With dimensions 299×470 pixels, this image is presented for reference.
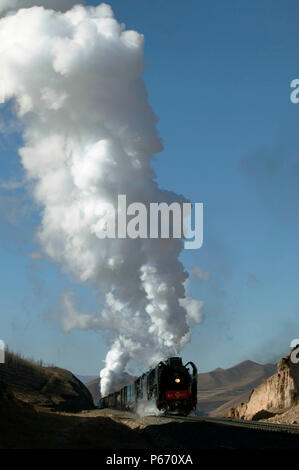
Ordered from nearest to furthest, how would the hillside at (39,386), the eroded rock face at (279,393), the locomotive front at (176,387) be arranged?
1. the locomotive front at (176,387)
2. the eroded rock face at (279,393)
3. the hillside at (39,386)

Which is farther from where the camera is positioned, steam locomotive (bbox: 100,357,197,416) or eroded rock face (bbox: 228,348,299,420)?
eroded rock face (bbox: 228,348,299,420)

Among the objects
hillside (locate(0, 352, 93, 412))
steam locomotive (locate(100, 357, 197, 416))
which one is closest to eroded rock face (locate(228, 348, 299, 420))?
steam locomotive (locate(100, 357, 197, 416))

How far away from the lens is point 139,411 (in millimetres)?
40344

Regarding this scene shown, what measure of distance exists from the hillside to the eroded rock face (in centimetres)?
2929

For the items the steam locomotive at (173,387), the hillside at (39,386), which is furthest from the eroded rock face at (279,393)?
the hillside at (39,386)

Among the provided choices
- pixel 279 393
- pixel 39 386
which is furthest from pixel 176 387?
pixel 39 386

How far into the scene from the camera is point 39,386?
274 ft

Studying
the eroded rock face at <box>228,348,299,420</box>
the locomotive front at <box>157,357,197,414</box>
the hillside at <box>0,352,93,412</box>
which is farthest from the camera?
the hillside at <box>0,352,93,412</box>

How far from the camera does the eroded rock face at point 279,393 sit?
46.8 m

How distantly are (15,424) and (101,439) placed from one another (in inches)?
204

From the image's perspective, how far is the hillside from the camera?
7144 centimetres

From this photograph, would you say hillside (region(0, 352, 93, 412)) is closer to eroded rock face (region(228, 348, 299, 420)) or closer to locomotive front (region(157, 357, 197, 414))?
eroded rock face (region(228, 348, 299, 420))

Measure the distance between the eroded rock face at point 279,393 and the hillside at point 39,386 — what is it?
29.3m

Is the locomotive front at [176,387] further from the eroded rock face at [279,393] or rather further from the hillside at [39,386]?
the hillside at [39,386]
